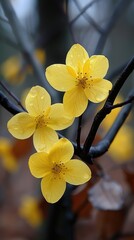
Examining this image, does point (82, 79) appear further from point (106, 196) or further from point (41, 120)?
point (106, 196)

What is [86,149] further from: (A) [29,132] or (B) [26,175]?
(B) [26,175]

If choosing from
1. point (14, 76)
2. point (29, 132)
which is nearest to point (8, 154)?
point (14, 76)

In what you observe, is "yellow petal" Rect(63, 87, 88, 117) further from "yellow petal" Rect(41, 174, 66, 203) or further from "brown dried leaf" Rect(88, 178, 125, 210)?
"brown dried leaf" Rect(88, 178, 125, 210)

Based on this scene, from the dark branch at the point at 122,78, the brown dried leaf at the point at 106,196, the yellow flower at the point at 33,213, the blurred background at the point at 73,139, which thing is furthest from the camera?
the yellow flower at the point at 33,213

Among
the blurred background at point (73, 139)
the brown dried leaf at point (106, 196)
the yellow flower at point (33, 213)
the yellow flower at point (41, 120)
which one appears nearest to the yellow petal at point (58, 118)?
the yellow flower at point (41, 120)

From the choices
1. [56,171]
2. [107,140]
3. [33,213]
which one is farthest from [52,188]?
[33,213]

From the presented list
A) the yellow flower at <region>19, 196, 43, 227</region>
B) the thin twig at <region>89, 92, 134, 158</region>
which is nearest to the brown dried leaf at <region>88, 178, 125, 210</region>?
the thin twig at <region>89, 92, 134, 158</region>

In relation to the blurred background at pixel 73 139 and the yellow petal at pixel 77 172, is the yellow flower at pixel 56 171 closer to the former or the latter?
the yellow petal at pixel 77 172
